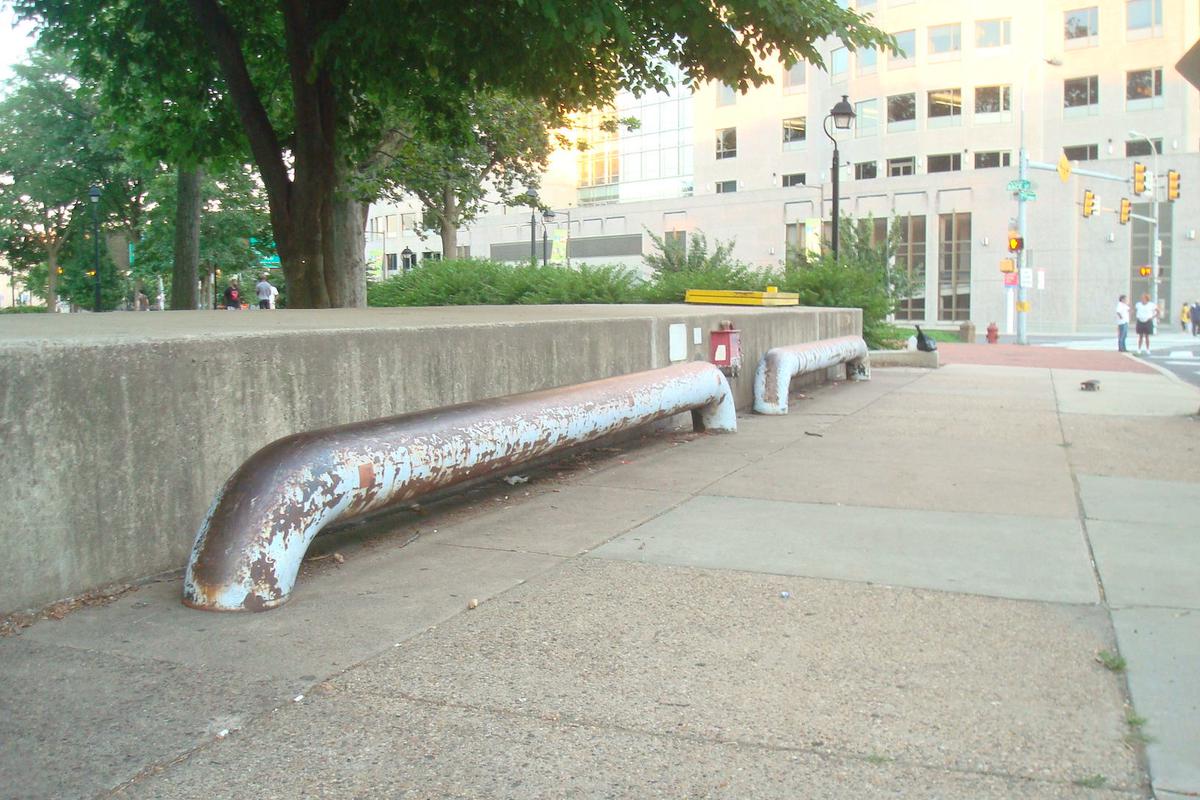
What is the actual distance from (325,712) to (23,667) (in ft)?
4.04

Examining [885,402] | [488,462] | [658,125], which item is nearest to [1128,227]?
[658,125]

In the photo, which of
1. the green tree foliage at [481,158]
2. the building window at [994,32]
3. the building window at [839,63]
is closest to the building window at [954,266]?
the building window at [994,32]

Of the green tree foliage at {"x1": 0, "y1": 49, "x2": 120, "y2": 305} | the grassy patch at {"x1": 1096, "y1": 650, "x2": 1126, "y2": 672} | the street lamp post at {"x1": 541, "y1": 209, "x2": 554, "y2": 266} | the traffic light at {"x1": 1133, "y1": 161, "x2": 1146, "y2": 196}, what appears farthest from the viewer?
the green tree foliage at {"x1": 0, "y1": 49, "x2": 120, "y2": 305}

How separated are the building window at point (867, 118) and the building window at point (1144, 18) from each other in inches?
478

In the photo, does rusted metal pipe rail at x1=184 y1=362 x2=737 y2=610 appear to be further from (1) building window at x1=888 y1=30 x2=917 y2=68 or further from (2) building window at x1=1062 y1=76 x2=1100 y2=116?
(2) building window at x1=1062 y1=76 x2=1100 y2=116

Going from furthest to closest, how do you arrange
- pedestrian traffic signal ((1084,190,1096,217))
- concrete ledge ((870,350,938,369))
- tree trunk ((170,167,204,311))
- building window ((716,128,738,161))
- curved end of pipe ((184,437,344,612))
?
building window ((716,128,738,161)) → pedestrian traffic signal ((1084,190,1096,217)) → concrete ledge ((870,350,938,369)) → tree trunk ((170,167,204,311)) → curved end of pipe ((184,437,344,612))

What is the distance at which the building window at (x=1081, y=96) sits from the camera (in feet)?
175

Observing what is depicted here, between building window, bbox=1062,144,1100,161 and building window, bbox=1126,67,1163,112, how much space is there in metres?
2.34

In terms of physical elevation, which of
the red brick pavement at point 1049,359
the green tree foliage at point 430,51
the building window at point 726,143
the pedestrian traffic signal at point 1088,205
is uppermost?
the building window at point 726,143

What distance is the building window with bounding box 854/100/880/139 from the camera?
57.5 m

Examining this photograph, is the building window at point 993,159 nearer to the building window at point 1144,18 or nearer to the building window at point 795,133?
the building window at point 1144,18

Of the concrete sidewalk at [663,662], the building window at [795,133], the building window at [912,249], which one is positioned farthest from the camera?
the building window at [795,133]

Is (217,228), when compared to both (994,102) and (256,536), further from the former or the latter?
(256,536)

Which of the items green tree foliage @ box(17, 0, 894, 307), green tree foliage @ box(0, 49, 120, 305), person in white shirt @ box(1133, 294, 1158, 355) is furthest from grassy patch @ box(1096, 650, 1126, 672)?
green tree foliage @ box(0, 49, 120, 305)
